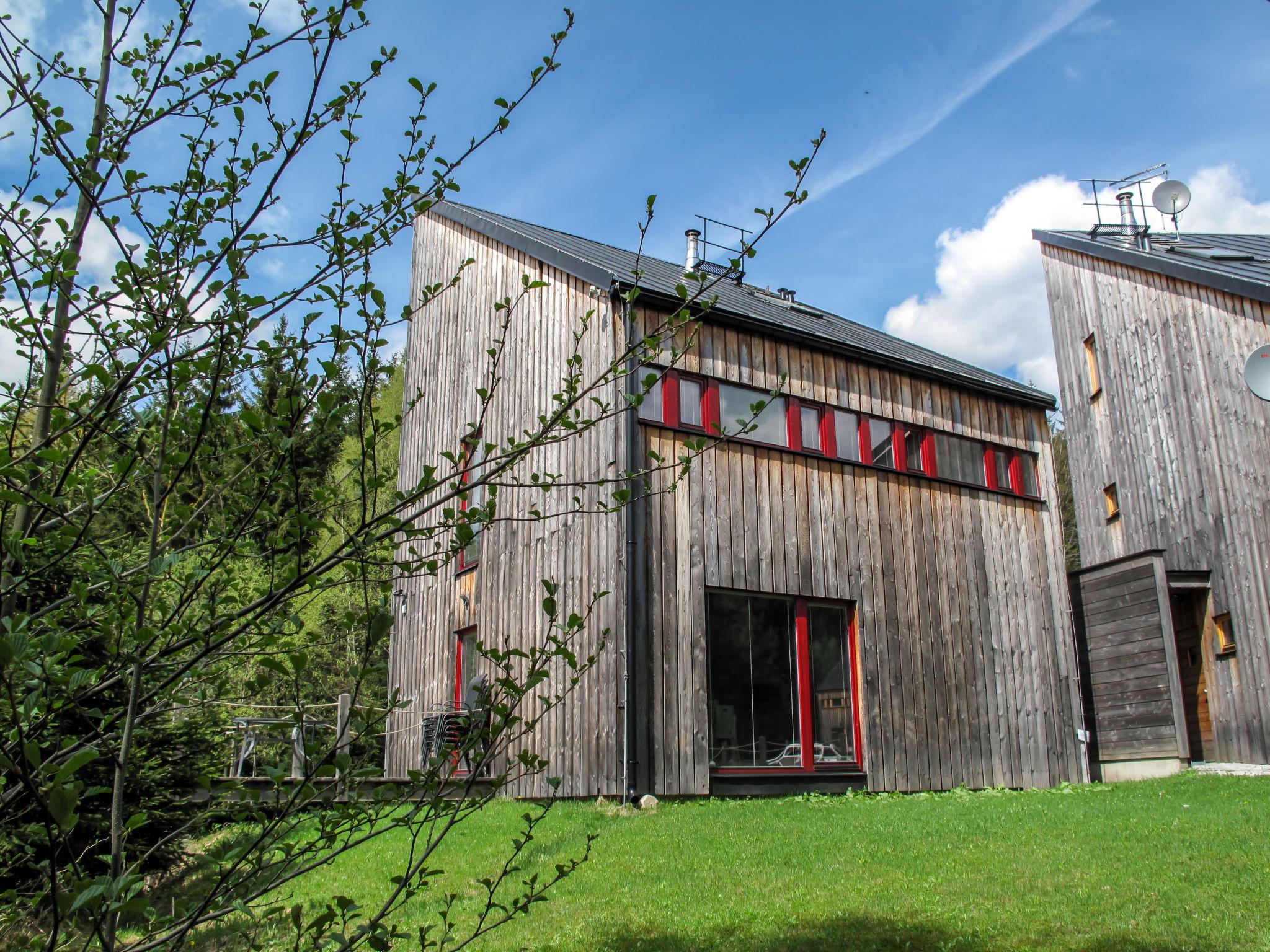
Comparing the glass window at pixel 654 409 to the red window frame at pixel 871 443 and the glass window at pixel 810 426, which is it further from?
the red window frame at pixel 871 443

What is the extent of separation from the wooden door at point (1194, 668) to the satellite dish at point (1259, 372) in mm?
4251

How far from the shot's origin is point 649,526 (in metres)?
10.1

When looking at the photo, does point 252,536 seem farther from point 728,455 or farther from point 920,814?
point 728,455

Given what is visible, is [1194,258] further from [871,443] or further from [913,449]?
[871,443]

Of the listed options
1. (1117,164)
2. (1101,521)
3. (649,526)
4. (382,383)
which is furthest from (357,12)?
(1117,164)

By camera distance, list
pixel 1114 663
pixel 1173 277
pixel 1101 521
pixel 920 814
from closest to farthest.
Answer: pixel 920 814 → pixel 1114 663 → pixel 1173 277 → pixel 1101 521

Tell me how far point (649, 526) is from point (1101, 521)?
11.3 meters

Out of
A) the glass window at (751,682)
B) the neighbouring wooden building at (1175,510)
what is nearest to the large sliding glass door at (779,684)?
the glass window at (751,682)

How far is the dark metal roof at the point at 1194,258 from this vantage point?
1395cm

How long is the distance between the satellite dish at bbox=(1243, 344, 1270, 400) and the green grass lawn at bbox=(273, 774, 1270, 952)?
5027 millimetres

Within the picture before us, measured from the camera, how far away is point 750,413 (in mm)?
10820

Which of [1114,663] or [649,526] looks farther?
[1114,663]

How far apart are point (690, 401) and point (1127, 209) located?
12850mm

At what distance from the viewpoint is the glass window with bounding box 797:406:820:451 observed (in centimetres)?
1174
